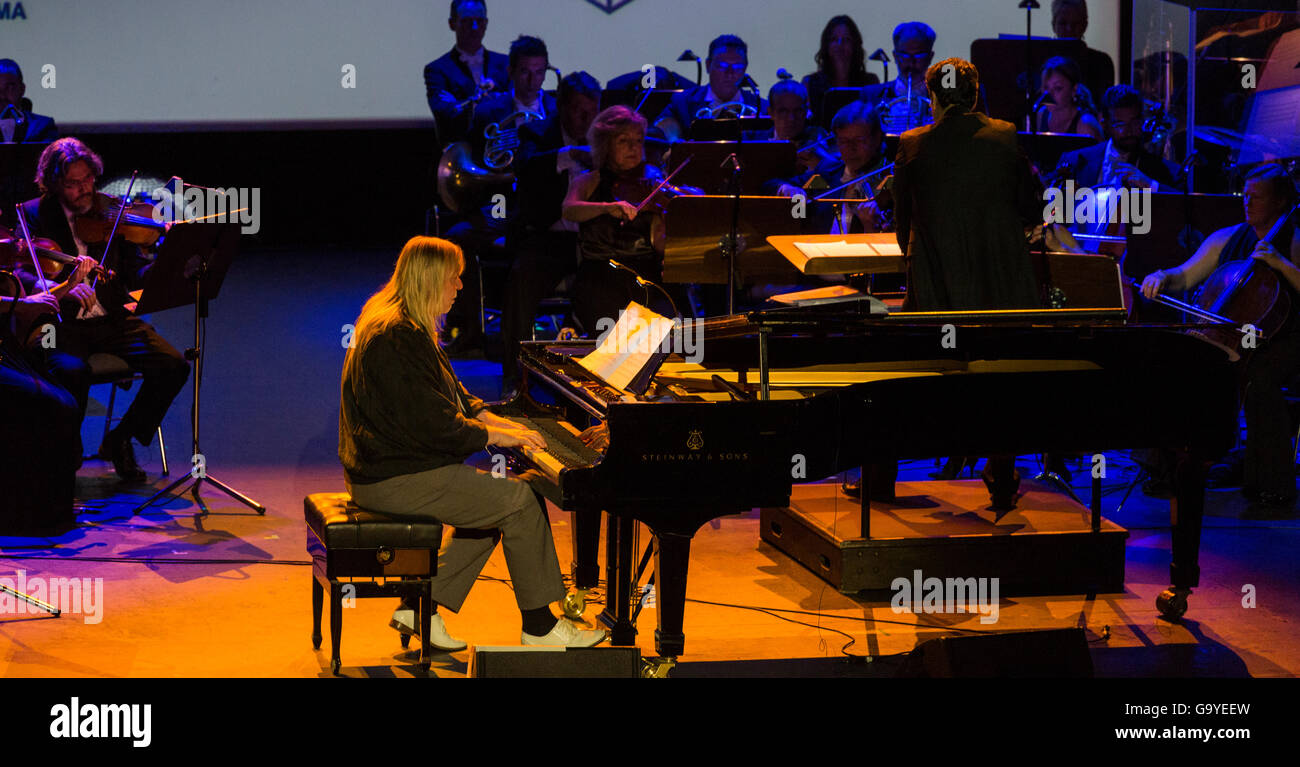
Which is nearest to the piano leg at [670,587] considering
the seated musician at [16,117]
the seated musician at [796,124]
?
the seated musician at [796,124]

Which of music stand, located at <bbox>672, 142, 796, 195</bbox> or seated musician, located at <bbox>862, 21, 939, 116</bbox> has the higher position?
seated musician, located at <bbox>862, 21, 939, 116</bbox>

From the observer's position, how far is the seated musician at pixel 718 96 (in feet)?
26.7

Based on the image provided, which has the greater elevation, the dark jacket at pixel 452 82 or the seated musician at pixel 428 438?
the dark jacket at pixel 452 82

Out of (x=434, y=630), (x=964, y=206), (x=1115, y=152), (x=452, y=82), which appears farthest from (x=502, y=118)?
(x=434, y=630)

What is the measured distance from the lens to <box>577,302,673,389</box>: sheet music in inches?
151

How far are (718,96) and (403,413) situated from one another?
4.80m

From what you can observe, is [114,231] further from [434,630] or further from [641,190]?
[434,630]

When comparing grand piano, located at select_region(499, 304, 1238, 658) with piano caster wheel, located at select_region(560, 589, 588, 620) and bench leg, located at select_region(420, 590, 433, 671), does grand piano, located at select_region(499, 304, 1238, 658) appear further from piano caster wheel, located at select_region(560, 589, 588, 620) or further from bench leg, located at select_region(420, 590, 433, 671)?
bench leg, located at select_region(420, 590, 433, 671)

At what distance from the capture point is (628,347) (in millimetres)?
3963

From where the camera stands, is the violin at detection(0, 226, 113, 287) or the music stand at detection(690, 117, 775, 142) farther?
the music stand at detection(690, 117, 775, 142)

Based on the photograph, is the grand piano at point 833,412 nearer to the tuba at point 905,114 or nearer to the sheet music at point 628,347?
the sheet music at point 628,347

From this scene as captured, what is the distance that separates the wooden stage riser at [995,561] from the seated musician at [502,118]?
3.81 m

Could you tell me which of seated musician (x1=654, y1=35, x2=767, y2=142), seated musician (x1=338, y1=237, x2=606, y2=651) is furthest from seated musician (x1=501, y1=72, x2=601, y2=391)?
seated musician (x1=338, y1=237, x2=606, y2=651)

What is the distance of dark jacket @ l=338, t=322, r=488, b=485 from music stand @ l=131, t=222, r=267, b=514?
177 centimetres
